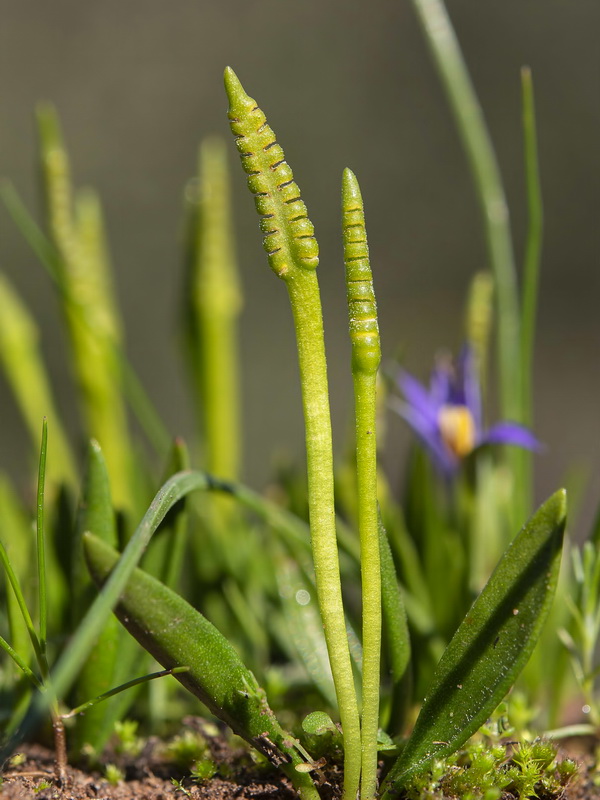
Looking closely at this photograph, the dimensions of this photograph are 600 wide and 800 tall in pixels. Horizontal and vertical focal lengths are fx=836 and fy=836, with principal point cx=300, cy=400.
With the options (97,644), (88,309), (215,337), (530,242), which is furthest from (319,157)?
(97,644)

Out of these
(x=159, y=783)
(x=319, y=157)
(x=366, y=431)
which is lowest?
(x=159, y=783)

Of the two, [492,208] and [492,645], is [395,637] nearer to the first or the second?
[492,645]

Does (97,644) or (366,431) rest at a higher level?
(366,431)

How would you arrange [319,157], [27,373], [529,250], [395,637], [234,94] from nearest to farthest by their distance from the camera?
[234,94] → [395,637] → [529,250] → [27,373] → [319,157]

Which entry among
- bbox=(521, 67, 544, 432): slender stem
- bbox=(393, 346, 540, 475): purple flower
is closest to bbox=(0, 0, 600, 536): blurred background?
bbox=(393, 346, 540, 475): purple flower

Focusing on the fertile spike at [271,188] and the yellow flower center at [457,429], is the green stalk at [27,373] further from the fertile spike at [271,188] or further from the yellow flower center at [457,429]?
the fertile spike at [271,188]

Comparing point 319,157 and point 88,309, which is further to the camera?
point 319,157
